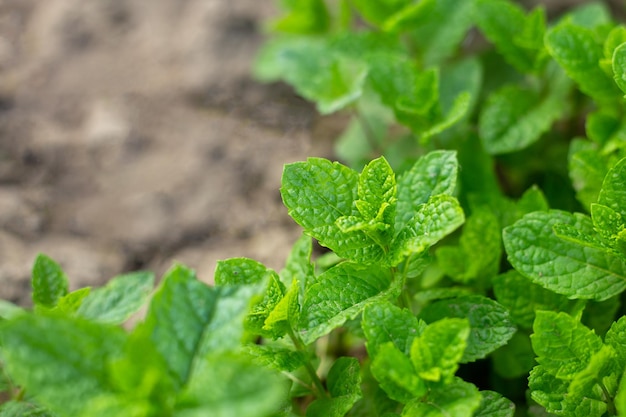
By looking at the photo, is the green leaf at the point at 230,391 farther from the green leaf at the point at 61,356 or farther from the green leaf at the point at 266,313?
the green leaf at the point at 266,313

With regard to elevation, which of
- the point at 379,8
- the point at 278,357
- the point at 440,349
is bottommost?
the point at 440,349

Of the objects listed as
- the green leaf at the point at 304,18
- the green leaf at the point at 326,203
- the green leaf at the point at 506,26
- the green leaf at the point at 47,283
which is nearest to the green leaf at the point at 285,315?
the green leaf at the point at 326,203

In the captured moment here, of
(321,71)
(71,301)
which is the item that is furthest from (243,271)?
(321,71)

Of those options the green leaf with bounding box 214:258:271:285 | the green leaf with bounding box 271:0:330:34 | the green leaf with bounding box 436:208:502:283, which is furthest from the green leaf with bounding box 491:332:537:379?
the green leaf with bounding box 271:0:330:34

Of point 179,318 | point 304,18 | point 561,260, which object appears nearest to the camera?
point 179,318

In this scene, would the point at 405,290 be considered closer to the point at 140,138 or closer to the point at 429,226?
the point at 429,226
